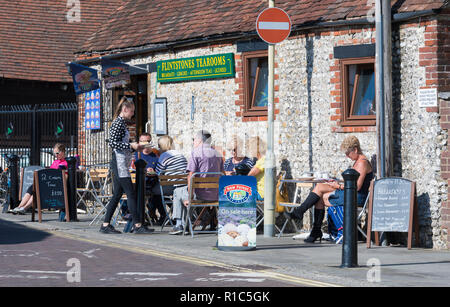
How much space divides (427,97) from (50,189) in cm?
710

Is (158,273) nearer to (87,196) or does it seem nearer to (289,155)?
(289,155)

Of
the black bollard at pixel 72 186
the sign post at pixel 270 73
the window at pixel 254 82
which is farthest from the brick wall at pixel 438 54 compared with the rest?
the black bollard at pixel 72 186

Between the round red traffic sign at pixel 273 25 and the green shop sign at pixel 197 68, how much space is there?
2.31 metres

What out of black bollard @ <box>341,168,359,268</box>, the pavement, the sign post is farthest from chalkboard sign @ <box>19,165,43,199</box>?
black bollard @ <box>341,168,359,268</box>

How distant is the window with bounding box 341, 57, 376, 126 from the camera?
14.3 meters

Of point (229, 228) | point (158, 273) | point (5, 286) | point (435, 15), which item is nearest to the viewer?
point (5, 286)

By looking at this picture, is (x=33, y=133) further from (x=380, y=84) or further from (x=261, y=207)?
(x=380, y=84)

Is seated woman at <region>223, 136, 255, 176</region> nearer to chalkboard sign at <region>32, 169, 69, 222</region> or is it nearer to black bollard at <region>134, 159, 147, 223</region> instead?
black bollard at <region>134, 159, 147, 223</region>

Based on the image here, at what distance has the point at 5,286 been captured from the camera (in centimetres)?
859

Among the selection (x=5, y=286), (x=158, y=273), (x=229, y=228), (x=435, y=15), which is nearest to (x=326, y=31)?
(x=435, y=15)

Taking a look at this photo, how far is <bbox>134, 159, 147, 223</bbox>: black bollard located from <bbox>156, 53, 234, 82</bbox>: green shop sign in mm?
2941

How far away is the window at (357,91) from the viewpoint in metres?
14.3

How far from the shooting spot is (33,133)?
23.0 m

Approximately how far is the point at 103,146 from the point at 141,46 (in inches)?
108
